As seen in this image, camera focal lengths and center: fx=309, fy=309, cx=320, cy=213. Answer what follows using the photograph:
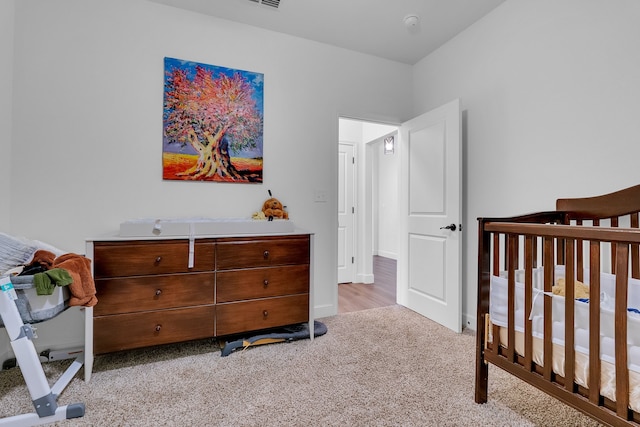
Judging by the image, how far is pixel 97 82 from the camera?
2125 millimetres

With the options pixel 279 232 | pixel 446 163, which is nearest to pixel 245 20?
pixel 279 232

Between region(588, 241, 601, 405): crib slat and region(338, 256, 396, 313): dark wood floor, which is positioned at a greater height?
region(588, 241, 601, 405): crib slat

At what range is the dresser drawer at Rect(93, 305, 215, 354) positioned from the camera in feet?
5.82

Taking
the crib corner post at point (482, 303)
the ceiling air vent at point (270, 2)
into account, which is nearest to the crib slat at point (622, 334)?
the crib corner post at point (482, 303)

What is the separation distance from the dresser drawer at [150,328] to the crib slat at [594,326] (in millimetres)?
1880

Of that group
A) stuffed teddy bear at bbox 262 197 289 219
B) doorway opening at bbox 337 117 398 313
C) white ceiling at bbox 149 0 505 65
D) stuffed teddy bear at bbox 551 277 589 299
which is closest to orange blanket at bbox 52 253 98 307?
stuffed teddy bear at bbox 262 197 289 219

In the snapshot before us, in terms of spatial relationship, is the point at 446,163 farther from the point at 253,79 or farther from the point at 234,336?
the point at 234,336

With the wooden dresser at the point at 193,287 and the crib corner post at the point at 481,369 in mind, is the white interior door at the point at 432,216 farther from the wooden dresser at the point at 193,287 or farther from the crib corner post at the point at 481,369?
the wooden dresser at the point at 193,287

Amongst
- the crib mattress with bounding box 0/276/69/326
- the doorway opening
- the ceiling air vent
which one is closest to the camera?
the crib mattress with bounding box 0/276/69/326

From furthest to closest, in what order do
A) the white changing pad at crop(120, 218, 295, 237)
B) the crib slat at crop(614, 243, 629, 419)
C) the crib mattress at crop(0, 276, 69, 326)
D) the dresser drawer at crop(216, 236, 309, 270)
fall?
the dresser drawer at crop(216, 236, 309, 270), the white changing pad at crop(120, 218, 295, 237), the crib mattress at crop(0, 276, 69, 326), the crib slat at crop(614, 243, 629, 419)

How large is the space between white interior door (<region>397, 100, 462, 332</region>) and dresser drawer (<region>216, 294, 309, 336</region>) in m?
1.16

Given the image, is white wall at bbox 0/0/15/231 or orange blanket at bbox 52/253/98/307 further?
white wall at bbox 0/0/15/231

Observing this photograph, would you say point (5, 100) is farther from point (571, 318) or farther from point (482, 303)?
point (571, 318)

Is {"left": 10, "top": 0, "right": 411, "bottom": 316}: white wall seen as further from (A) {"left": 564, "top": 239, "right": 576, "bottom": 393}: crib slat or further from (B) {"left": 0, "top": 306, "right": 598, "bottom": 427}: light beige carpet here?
(A) {"left": 564, "top": 239, "right": 576, "bottom": 393}: crib slat
